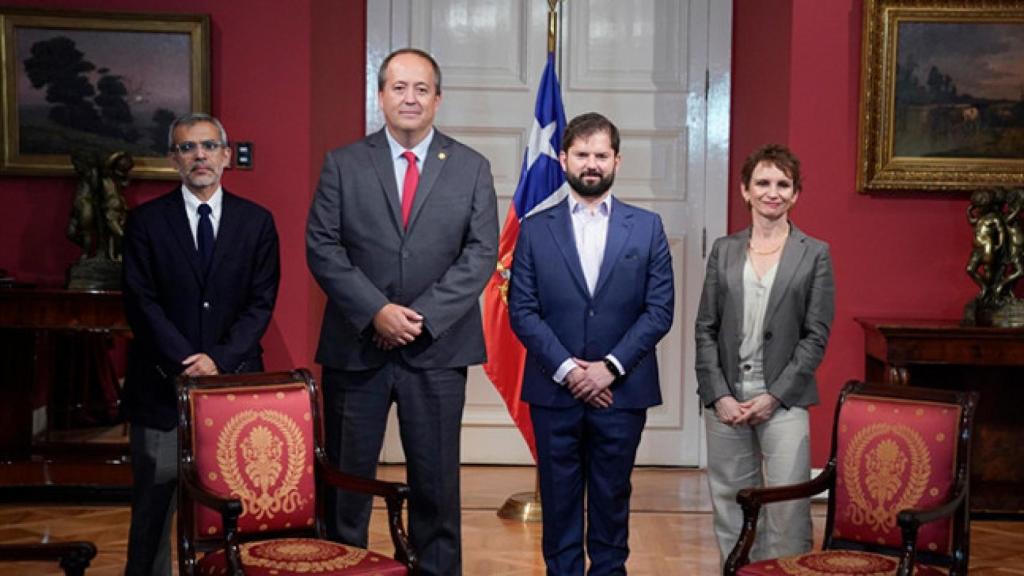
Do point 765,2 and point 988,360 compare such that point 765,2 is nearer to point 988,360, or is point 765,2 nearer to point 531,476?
point 988,360

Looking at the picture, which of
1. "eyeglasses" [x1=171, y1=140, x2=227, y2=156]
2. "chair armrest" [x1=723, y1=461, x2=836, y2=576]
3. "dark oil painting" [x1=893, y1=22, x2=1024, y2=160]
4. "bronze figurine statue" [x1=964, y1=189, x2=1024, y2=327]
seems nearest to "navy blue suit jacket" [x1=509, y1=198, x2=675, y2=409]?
"chair armrest" [x1=723, y1=461, x2=836, y2=576]

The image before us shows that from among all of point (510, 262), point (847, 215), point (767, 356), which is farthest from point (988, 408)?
point (767, 356)

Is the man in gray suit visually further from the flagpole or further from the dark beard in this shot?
the flagpole

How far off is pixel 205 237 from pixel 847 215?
2803 millimetres

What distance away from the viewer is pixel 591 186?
141 inches

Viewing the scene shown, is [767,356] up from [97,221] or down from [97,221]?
down

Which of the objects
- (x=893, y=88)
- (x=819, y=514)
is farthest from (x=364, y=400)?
(x=893, y=88)

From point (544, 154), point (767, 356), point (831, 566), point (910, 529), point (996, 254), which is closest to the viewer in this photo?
point (910, 529)

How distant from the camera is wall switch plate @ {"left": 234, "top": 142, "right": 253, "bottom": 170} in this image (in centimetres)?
550

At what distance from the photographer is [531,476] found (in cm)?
594

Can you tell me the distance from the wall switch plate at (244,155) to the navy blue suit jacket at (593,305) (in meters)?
2.19

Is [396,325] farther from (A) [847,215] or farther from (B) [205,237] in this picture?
(A) [847,215]

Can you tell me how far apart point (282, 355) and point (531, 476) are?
125cm

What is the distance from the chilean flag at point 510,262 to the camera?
A: 16.1ft
